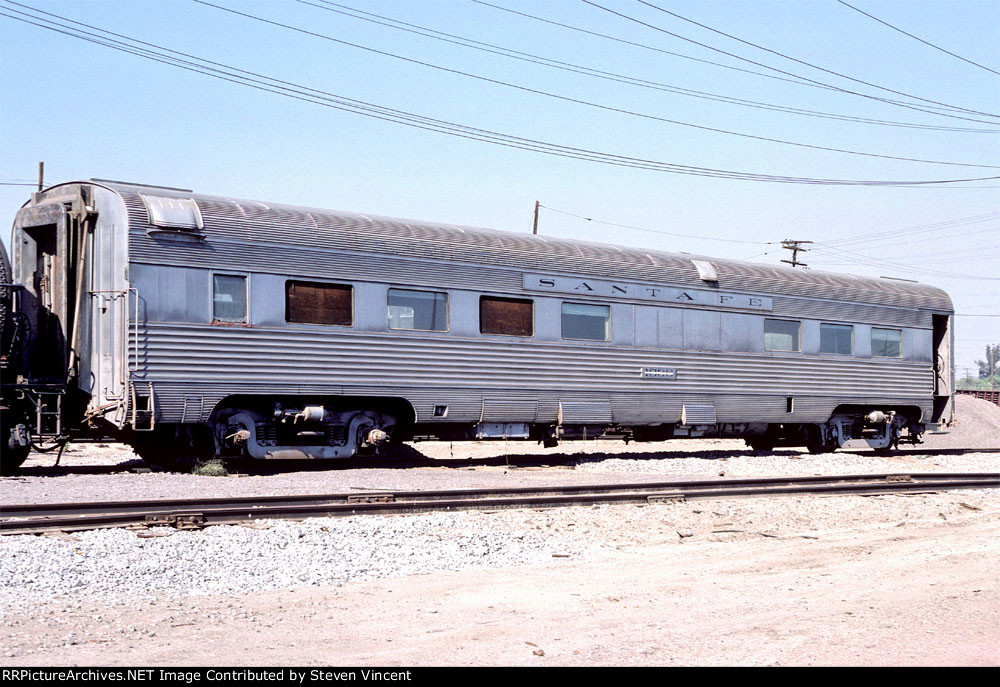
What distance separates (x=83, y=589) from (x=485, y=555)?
Answer: 337 centimetres

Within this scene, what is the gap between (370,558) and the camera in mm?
8773

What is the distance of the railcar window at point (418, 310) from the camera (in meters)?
15.7

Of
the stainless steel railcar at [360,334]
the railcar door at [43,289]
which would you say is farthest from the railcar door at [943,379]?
the railcar door at [43,289]

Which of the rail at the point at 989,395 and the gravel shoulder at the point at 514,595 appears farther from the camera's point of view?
the rail at the point at 989,395

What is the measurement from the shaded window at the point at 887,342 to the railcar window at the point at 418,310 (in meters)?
10.6

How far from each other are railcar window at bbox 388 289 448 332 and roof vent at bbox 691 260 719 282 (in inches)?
223

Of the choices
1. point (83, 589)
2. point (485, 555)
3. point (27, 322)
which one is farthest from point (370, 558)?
point (27, 322)

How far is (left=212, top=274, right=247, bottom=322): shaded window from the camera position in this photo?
14109mm

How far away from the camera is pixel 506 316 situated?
16.9 metres

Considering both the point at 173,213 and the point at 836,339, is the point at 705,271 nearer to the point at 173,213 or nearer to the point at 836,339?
the point at 836,339

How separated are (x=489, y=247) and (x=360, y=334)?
284 cm

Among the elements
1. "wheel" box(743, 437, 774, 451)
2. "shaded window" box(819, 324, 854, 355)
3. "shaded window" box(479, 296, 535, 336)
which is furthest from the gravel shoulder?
"wheel" box(743, 437, 774, 451)

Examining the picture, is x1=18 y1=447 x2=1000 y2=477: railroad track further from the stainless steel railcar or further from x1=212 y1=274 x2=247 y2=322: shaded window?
x1=212 y1=274 x2=247 y2=322: shaded window

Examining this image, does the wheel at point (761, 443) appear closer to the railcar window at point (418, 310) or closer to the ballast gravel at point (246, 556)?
the railcar window at point (418, 310)
